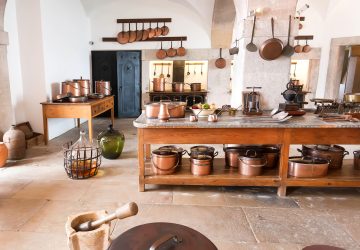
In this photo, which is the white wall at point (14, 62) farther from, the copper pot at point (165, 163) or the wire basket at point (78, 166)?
the copper pot at point (165, 163)

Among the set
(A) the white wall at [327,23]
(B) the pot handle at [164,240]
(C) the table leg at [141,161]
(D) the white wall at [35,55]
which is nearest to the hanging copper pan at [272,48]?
(C) the table leg at [141,161]

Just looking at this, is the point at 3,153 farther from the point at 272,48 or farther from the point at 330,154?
the point at 330,154

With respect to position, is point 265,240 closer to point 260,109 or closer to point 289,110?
point 289,110

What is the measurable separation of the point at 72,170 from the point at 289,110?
289 cm

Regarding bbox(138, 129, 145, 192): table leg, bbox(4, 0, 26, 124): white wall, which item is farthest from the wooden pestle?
bbox(4, 0, 26, 124): white wall

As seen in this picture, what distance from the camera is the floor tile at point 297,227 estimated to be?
8.01 ft

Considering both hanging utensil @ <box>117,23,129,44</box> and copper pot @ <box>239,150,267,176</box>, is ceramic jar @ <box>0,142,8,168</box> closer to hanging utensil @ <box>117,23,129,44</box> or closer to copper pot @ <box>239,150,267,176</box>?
copper pot @ <box>239,150,267,176</box>

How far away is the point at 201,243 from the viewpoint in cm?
143

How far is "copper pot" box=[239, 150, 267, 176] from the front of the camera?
10.7 ft

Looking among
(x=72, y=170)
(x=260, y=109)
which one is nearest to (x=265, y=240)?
(x=260, y=109)

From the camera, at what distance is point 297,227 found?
2.64m

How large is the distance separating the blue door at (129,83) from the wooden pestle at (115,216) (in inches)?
276

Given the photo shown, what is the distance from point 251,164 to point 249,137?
0.35 meters

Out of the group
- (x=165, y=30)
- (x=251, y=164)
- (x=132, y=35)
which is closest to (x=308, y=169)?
(x=251, y=164)
